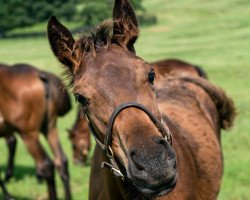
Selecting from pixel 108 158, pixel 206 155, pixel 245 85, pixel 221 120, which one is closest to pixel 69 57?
pixel 108 158

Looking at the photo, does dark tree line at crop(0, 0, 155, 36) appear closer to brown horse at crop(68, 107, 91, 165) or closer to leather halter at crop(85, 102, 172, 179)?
brown horse at crop(68, 107, 91, 165)

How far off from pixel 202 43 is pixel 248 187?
84.8 feet

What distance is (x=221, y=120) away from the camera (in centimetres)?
575

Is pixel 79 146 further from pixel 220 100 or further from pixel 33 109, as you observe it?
pixel 220 100

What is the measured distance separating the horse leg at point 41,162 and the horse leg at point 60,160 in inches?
7.8

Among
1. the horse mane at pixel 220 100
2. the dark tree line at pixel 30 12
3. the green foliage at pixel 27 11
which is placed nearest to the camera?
the horse mane at pixel 220 100

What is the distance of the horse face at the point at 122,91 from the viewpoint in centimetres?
252

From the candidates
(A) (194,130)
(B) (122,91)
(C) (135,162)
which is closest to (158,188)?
(C) (135,162)

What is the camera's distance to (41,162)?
6.86 meters

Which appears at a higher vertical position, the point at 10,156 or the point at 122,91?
the point at 122,91

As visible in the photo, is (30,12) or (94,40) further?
(30,12)

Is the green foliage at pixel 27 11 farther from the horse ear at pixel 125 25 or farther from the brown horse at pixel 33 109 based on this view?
the horse ear at pixel 125 25

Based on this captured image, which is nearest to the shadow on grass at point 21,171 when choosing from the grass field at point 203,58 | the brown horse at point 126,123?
the grass field at point 203,58

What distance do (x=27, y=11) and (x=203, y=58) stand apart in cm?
3652
